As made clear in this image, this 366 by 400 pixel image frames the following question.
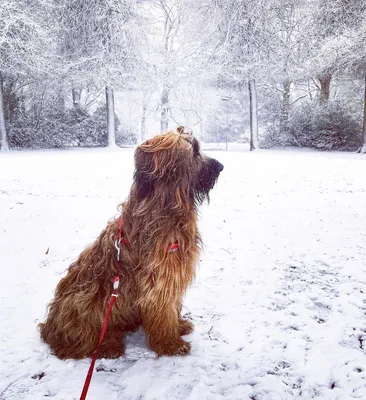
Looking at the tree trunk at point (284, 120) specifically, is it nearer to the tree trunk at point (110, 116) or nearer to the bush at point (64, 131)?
the bush at point (64, 131)

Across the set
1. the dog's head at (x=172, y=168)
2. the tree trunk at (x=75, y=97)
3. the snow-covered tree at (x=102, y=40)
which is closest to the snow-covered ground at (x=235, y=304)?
the dog's head at (x=172, y=168)

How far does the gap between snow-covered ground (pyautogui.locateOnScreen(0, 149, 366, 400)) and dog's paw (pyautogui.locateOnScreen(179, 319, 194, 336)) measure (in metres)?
0.07

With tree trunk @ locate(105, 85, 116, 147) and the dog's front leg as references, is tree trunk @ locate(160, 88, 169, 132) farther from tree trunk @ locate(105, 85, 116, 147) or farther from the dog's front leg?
the dog's front leg

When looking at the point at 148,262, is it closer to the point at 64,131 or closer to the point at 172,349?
the point at 172,349

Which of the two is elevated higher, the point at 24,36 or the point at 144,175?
the point at 24,36

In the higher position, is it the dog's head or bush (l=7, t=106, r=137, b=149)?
bush (l=7, t=106, r=137, b=149)

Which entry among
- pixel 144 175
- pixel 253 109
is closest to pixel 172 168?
pixel 144 175

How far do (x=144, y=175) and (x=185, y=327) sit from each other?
1438mm

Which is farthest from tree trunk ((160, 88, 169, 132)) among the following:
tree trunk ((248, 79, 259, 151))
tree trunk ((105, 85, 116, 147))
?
tree trunk ((248, 79, 259, 151))

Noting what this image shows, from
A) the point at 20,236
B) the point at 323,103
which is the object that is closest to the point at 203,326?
the point at 20,236

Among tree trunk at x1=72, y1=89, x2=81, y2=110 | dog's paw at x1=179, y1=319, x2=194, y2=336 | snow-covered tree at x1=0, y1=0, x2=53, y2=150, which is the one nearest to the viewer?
dog's paw at x1=179, y1=319, x2=194, y2=336

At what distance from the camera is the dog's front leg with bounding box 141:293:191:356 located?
2.52 meters

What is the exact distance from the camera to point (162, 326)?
258 centimetres

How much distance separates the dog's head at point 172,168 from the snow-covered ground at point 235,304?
1.27 m
